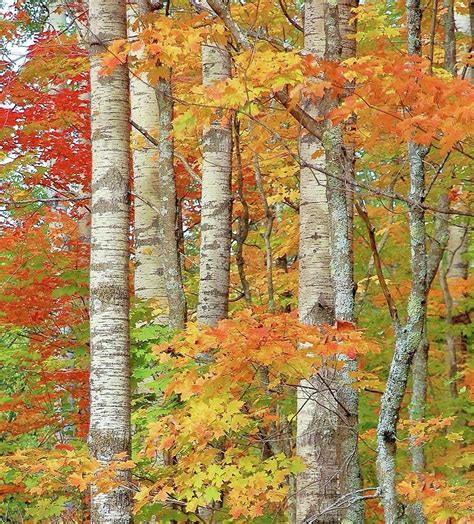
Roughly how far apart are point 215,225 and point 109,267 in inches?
60.8

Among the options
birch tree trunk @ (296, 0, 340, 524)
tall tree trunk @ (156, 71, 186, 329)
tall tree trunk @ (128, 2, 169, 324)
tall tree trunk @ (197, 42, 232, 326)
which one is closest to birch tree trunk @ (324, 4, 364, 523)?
birch tree trunk @ (296, 0, 340, 524)

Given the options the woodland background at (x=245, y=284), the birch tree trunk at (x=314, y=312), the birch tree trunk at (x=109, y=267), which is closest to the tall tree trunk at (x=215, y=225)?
the woodland background at (x=245, y=284)

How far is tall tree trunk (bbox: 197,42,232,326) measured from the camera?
Answer: 5441mm

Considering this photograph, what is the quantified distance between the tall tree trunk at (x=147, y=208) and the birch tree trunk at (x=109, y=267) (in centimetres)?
199

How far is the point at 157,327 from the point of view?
5.38 m

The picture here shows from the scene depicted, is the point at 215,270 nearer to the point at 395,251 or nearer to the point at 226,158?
the point at 226,158

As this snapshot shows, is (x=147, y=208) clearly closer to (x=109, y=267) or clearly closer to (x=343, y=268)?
(x=109, y=267)

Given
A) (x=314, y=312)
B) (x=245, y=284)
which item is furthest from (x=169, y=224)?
(x=314, y=312)

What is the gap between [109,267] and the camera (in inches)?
163

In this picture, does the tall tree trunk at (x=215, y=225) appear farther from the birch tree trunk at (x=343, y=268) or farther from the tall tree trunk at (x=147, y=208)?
the birch tree trunk at (x=343, y=268)

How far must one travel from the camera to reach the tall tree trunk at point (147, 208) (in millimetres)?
6609

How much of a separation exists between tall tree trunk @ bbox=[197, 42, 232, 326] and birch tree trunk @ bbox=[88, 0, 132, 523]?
4.12ft

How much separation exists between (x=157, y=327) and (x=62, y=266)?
80.6 inches

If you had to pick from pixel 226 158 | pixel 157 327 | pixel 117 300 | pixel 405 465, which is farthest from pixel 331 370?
pixel 405 465
